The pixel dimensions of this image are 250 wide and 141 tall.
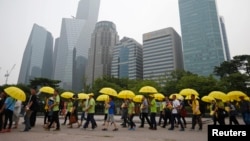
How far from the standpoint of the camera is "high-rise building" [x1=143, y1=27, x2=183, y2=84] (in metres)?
117

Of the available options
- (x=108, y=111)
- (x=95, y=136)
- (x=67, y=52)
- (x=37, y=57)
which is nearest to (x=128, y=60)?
(x=67, y=52)

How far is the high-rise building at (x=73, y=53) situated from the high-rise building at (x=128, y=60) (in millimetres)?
25278

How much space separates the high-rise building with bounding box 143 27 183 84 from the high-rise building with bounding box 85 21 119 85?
27.8 metres

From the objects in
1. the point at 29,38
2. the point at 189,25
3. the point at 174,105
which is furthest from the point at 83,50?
the point at 174,105

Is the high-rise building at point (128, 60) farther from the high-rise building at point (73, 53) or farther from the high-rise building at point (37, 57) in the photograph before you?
the high-rise building at point (37, 57)

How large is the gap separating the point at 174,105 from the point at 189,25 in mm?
118258

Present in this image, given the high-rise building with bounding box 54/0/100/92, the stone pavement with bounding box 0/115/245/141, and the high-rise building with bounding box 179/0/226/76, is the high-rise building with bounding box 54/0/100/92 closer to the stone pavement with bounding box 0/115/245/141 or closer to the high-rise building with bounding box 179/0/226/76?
the high-rise building with bounding box 179/0/226/76

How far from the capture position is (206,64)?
4240 inches

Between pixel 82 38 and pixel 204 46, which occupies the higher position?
pixel 82 38

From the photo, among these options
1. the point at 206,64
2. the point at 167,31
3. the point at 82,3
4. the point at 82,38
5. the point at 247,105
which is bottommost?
the point at 247,105

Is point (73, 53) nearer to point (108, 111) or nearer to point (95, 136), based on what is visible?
point (108, 111)

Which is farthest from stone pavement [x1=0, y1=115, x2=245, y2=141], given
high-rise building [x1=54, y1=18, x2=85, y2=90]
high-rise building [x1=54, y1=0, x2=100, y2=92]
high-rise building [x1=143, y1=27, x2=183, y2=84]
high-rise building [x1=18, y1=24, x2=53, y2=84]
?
high-rise building [x1=18, y1=24, x2=53, y2=84]

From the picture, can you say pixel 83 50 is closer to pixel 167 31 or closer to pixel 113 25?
pixel 113 25

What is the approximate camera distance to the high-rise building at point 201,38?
107m
